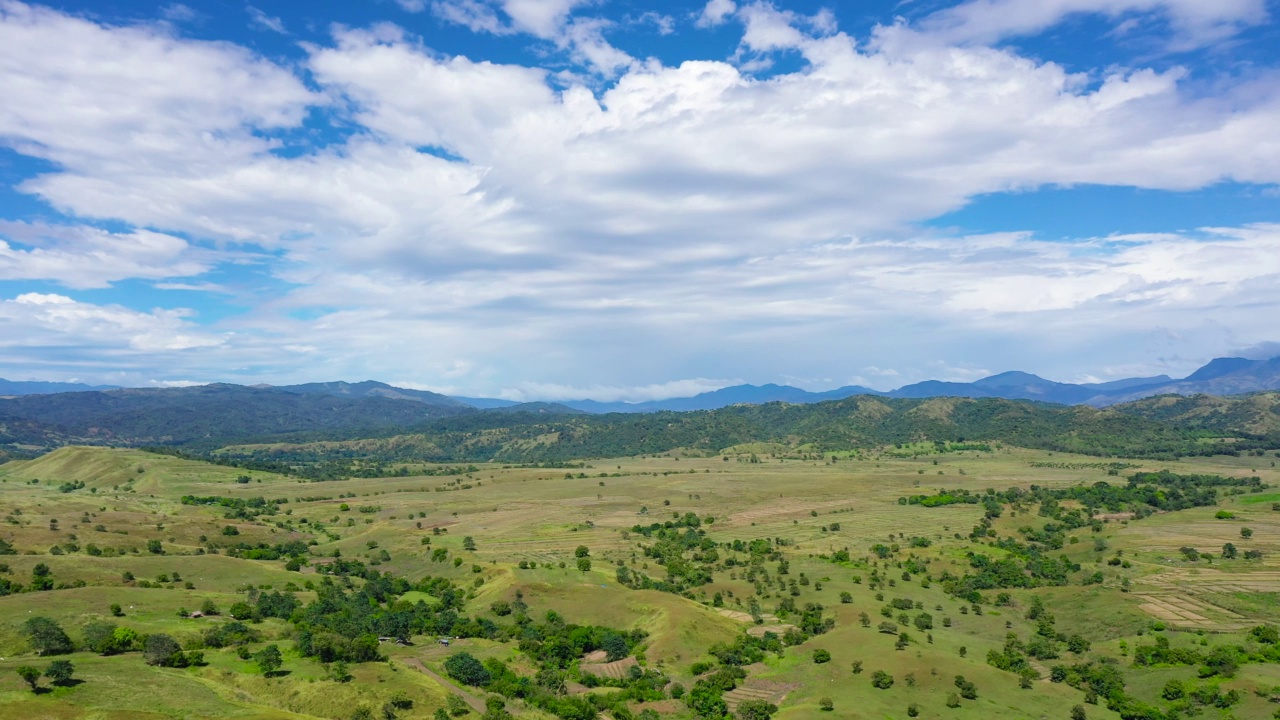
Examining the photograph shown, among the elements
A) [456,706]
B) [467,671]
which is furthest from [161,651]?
[456,706]

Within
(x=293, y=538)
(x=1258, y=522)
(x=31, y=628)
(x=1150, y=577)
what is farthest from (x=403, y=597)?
(x=1258, y=522)

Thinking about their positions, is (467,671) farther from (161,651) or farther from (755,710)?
(755,710)

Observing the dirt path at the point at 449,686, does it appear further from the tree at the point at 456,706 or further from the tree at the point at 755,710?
the tree at the point at 755,710

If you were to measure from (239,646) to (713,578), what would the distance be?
70.1 m

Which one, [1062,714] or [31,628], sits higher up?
[31,628]

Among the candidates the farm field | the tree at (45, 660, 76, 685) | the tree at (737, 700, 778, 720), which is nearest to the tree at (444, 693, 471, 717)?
the farm field

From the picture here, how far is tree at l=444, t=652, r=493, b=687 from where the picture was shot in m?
74.7

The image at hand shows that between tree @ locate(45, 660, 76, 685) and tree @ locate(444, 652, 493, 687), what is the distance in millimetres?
31467

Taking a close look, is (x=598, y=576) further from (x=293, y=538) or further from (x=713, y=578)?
(x=293, y=538)

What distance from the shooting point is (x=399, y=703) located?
212 feet

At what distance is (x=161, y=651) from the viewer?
69562 mm

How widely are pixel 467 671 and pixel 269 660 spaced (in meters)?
18.3

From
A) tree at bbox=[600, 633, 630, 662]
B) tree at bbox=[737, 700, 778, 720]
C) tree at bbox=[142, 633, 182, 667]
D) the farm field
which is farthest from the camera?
tree at bbox=[600, 633, 630, 662]

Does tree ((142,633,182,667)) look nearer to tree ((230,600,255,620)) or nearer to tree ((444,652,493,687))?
tree ((230,600,255,620))
